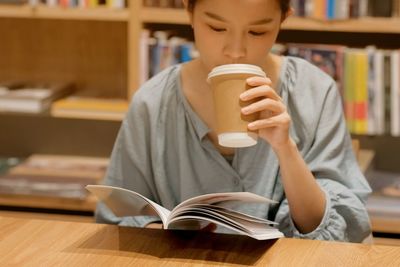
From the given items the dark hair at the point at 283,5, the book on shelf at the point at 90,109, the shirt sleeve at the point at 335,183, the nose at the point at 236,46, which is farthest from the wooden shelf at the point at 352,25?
the nose at the point at 236,46

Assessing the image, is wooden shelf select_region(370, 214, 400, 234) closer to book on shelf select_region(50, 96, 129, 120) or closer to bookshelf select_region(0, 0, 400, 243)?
bookshelf select_region(0, 0, 400, 243)

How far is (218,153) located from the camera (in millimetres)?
1677

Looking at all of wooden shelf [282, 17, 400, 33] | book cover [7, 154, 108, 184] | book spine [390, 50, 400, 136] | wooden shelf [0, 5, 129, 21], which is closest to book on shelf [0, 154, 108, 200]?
book cover [7, 154, 108, 184]

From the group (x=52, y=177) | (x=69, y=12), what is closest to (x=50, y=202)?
(x=52, y=177)

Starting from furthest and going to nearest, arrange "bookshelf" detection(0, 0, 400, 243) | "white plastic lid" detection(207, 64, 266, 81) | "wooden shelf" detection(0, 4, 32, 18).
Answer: "bookshelf" detection(0, 0, 400, 243) < "wooden shelf" detection(0, 4, 32, 18) < "white plastic lid" detection(207, 64, 266, 81)

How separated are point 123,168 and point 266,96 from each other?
1.59ft

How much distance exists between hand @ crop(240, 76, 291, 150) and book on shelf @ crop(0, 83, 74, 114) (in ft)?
5.19

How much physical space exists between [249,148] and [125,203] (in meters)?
0.34

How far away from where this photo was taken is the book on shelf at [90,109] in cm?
288

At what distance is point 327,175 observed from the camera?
1.64 m

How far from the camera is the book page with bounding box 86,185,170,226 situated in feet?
4.49

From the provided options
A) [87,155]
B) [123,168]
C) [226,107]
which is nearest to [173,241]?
[226,107]

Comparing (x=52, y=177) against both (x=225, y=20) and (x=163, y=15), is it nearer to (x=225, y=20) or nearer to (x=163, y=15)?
(x=163, y=15)

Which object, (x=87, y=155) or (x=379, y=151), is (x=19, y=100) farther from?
(x=379, y=151)
